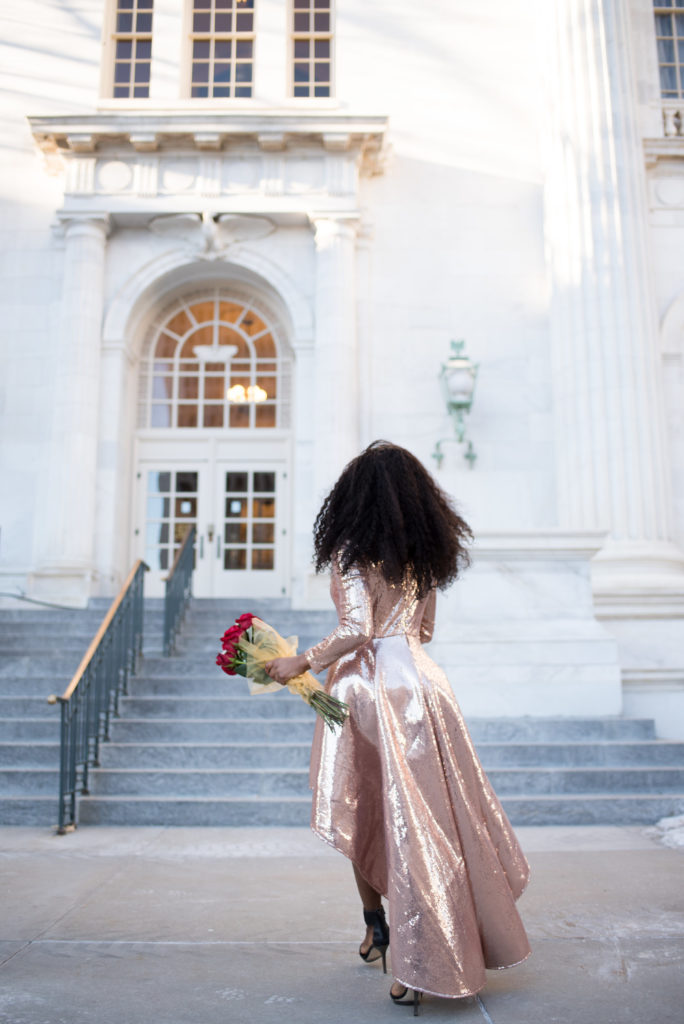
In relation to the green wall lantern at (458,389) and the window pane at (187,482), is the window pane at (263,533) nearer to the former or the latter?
the window pane at (187,482)

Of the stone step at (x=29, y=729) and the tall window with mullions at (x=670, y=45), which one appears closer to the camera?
the stone step at (x=29, y=729)

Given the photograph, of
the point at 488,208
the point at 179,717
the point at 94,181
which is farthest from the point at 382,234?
the point at 179,717

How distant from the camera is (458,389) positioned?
12.1m

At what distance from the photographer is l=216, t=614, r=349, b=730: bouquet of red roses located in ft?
10.6

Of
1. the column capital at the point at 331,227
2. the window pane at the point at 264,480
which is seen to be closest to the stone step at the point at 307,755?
the window pane at the point at 264,480

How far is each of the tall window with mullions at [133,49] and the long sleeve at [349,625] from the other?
12871 millimetres

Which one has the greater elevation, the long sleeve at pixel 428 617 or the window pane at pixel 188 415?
the window pane at pixel 188 415

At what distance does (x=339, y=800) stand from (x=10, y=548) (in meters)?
10.2

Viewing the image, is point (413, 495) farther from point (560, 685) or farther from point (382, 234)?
point (382, 234)

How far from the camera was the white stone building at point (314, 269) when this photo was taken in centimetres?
1182

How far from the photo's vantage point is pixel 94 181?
1280 centimetres

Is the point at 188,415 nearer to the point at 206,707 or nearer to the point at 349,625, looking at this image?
the point at 206,707

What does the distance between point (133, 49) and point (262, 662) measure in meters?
13.4

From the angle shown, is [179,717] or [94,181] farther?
[94,181]
